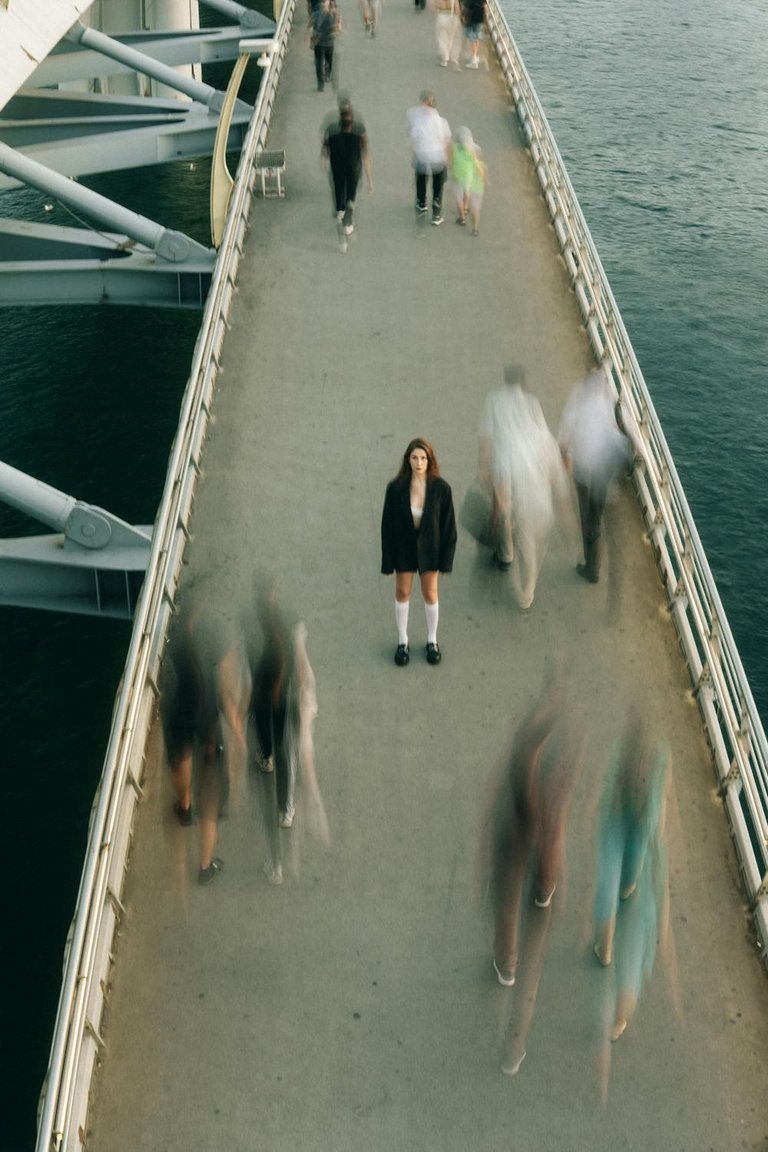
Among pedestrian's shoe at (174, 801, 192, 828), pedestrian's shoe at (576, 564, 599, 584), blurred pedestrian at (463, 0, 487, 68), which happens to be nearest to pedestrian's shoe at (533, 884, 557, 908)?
pedestrian's shoe at (174, 801, 192, 828)

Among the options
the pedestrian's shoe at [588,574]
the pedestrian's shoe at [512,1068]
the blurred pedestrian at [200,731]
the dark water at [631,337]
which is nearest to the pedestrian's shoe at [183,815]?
the blurred pedestrian at [200,731]

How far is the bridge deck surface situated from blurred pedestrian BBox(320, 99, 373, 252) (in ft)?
11.0

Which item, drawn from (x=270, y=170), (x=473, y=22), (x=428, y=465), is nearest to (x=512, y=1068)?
(x=428, y=465)

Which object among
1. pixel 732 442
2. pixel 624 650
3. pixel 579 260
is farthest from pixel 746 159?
pixel 624 650

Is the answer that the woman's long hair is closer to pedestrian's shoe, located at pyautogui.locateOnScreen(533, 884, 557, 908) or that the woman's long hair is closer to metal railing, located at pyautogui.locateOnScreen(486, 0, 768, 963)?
metal railing, located at pyautogui.locateOnScreen(486, 0, 768, 963)

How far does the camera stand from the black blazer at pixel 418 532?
333 inches

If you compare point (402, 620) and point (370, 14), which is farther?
point (370, 14)

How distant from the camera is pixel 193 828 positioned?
7898 mm

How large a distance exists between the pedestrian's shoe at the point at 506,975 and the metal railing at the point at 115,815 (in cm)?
227

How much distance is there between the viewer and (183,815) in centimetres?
787

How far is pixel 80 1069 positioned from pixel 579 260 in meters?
11.1

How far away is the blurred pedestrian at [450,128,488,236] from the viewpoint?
50.3ft

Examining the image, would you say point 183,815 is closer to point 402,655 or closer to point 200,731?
point 200,731

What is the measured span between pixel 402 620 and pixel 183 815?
223 cm
